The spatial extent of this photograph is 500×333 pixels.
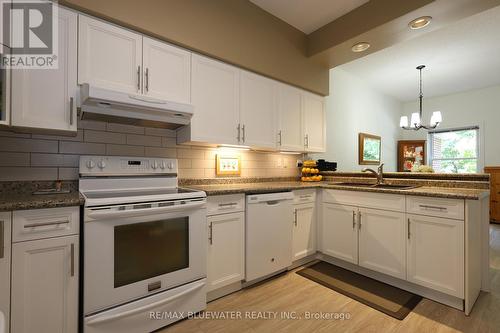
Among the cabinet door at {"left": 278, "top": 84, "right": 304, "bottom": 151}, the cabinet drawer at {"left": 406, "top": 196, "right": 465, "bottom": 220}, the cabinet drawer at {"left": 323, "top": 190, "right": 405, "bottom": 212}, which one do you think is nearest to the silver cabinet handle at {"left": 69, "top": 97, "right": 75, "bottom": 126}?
the cabinet door at {"left": 278, "top": 84, "right": 304, "bottom": 151}

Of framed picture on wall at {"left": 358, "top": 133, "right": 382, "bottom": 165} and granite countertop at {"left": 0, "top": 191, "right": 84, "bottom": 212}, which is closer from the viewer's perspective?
granite countertop at {"left": 0, "top": 191, "right": 84, "bottom": 212}

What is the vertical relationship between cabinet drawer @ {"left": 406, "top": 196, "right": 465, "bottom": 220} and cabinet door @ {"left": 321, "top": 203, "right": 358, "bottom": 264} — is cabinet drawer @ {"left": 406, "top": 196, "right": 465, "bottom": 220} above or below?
above

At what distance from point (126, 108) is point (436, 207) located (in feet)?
8.05

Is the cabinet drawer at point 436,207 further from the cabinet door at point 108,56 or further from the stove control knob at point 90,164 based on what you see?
the stove control knob at point 90,164

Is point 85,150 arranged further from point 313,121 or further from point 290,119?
point 313,121

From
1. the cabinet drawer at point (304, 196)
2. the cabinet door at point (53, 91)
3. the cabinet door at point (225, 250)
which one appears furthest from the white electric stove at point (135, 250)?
the cabinet drawer at point (304, 196)

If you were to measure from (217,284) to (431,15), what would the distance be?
116 inches

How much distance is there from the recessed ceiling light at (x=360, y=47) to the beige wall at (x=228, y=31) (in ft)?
1.75

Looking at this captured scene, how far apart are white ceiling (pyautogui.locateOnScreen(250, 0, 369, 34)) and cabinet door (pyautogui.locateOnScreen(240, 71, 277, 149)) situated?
2.51ft

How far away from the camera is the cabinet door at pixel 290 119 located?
Answer: 2770 millimetres

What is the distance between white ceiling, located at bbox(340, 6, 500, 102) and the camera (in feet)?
9.59

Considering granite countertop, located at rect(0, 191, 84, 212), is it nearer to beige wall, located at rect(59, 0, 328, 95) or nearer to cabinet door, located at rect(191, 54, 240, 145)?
cabinet door, located at rect(191, 54, 240, 145)

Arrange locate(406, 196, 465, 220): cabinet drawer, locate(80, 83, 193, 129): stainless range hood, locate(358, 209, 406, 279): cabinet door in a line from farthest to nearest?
1. locate(358, 209, 406, 279): cabinet door
2. locate(406, 196, 465, 220): cabinet drawer
3. locate(80, 83, 193, 129): stainless range hood
